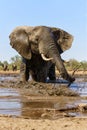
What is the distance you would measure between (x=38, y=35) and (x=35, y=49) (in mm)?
678

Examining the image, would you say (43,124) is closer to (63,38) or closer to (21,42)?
(21,42)

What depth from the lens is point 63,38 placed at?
59.9 feet

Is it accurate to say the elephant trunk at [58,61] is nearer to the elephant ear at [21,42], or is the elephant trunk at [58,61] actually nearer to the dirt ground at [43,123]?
the elephant ear at [21,42]

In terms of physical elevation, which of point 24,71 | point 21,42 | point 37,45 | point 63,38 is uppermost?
point 63,38

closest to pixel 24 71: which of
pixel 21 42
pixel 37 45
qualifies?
pixel 21 42

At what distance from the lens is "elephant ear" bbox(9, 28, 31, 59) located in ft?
56.6

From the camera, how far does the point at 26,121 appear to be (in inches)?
274

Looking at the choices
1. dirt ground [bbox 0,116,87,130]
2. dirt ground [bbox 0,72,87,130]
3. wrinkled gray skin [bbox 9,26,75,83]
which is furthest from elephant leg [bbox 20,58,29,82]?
dirt ground [bbox 0,116,87,130]

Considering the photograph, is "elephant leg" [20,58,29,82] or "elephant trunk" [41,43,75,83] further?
"elephant leg" [20,58,29,82]

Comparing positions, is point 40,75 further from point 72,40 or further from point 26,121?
point 26,121

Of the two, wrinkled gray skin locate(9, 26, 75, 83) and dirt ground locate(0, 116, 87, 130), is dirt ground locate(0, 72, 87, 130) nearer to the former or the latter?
dirt ground locate(0, 116, 87, 130)

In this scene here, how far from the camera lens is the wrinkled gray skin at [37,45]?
1590 cm

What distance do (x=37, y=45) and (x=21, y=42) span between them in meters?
1.32

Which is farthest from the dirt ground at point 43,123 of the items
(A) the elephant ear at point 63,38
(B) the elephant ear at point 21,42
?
(A) the elephant ear at point 63,38
